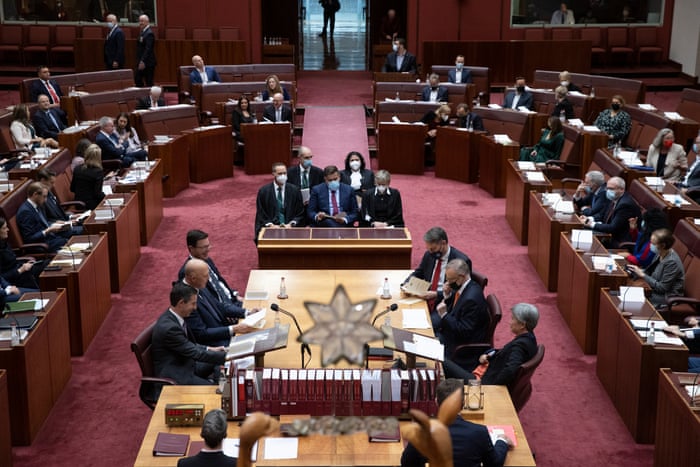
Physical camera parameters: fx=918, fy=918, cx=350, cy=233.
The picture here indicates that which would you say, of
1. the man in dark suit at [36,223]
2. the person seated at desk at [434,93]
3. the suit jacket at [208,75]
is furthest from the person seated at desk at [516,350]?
the suit jacket at [208,75]

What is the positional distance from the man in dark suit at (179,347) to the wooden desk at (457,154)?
8156 mm

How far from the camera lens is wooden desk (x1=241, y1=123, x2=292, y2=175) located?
1453 cm

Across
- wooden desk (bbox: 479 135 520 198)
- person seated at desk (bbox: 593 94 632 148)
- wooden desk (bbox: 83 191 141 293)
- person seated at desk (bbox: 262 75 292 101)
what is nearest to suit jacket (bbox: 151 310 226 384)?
wooden desk (bbox: 83 191 141 293)

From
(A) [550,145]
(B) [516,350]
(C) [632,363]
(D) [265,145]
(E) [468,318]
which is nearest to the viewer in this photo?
(B) [516,350]

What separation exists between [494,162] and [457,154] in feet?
3.37

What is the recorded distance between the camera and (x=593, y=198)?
10594mm

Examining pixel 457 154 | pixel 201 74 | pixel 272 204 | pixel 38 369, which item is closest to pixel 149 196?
pixel 272 204

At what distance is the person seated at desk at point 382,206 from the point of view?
32.9ft

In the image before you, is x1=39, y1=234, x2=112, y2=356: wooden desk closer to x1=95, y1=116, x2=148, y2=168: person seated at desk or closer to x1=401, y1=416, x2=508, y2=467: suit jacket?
x1=95, y1=116, x2=148, y2=168: person seated at desk

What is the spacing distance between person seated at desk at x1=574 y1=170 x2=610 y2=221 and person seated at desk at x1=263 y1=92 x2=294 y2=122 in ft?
18.8

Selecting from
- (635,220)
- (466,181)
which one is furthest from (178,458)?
(466,181)

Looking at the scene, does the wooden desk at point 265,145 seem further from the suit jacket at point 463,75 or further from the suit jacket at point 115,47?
the suit jacket at point 115,47

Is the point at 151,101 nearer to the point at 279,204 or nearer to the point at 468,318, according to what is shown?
the point at 279,204

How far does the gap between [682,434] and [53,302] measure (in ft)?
15.5
